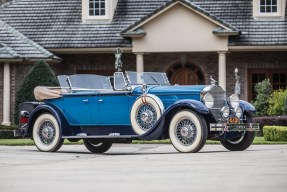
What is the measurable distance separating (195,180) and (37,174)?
7.26 feet

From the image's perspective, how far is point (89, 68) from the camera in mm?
33188

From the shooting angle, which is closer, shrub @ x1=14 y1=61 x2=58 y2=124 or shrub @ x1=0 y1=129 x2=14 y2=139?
shrub @ x1=0 y1=129 x2=14 y2=139

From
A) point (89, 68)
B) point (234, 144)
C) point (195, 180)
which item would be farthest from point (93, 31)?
point (195, 180)

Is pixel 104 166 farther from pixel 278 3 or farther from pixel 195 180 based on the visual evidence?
pixel 278 3

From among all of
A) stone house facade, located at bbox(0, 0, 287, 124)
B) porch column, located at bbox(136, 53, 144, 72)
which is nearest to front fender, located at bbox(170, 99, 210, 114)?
stone house facade, located at bbox(0, 0, 287, 124)

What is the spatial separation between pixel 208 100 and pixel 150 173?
5.19 m

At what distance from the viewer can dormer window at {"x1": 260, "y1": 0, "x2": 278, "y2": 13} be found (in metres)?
31.8

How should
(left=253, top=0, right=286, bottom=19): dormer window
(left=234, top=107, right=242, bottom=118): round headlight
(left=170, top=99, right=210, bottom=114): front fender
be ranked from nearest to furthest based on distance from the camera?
(left=170, top=99, right=210, bottom=114): front fender → (left=234, top=107, right=242, bottom=118): round headlight → (left=253, top=0, right=286, bottom=19): dormer window

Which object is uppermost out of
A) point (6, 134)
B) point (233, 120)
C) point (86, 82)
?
point (86, 82)

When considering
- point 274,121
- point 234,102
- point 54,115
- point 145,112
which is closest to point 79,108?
point 54,115

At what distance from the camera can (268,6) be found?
3189 cm

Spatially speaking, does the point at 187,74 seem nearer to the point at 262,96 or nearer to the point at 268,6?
the point at 262,96

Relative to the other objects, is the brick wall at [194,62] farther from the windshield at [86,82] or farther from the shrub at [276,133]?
the windshield at [86,82]

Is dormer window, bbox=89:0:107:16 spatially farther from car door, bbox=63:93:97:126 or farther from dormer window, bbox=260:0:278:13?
car door, bbox=63:93:97:126
